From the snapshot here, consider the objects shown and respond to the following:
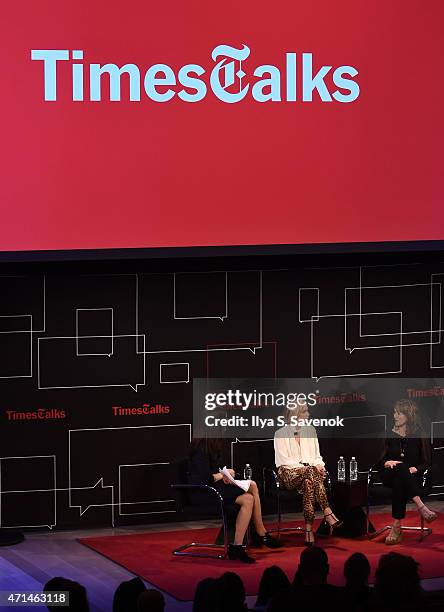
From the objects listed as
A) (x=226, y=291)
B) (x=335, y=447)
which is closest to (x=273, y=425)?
(x=335, y=447)

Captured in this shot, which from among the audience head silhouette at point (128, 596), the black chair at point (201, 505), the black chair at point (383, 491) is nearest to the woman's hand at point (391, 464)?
the black chair at point (383, 491)

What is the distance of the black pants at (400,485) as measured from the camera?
24.3 feet

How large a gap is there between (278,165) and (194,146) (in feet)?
1.45

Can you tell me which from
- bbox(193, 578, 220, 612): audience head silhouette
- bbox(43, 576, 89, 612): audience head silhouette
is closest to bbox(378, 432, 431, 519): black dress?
bbox(193, 578, 220, 612): audience head silhouette

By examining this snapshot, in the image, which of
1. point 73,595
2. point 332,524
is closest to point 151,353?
point 332,524

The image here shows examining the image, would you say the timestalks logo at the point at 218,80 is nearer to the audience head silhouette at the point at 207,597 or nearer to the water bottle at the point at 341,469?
the audience head silhouette at the point at 207,597

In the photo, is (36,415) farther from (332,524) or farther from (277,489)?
(332,524)

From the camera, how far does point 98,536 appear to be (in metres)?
7.65

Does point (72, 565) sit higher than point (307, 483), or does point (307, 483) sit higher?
point (307, 483)

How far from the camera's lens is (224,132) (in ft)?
19.3

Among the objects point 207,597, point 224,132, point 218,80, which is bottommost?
point 207,597

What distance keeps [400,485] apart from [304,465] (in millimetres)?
615

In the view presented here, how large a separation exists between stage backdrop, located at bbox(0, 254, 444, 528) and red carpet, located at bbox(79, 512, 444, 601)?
1.42ft

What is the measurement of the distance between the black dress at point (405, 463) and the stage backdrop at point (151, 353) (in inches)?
25.3
